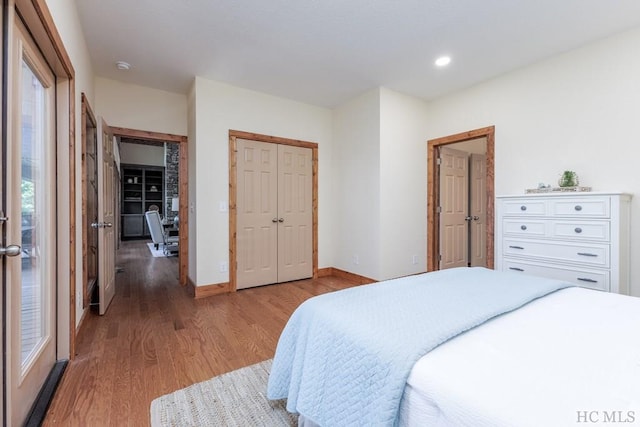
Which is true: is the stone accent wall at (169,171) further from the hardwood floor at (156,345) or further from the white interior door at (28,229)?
the white interior door at (28,229)

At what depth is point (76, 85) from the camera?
221 centimetres

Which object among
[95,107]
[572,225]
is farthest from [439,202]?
[95,107]

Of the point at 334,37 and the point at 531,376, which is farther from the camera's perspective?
the point at 334,37

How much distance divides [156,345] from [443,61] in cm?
363

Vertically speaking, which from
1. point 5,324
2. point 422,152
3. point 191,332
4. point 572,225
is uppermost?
point 422,152

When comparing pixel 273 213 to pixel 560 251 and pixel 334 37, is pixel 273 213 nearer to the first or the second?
pixel 334 37

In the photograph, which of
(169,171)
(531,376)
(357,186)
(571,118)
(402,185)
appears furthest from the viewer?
(169,171)

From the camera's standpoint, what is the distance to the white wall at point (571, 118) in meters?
2.48

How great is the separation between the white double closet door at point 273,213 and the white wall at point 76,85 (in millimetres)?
1575

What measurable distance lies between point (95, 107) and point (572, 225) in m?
4.84

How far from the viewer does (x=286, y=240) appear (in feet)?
13.2

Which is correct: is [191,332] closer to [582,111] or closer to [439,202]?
[439,202]

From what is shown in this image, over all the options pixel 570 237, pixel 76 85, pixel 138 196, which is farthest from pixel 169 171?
pixel 570 237

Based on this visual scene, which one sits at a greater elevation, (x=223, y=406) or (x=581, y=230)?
(x=581, y=230)
